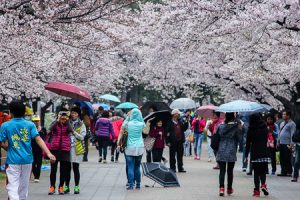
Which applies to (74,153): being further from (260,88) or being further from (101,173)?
(260,88)

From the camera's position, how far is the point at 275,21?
708 inches

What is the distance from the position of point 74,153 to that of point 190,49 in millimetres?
8049

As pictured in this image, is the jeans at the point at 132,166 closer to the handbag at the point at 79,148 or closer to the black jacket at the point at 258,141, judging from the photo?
the handbag at the point at 79,148

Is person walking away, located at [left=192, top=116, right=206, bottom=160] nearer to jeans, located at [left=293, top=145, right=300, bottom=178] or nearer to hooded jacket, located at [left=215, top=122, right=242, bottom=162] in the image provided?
jeans, located at [left=293, top=145, right=300, bottom=178]

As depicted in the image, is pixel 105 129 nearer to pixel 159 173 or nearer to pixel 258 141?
pixel 159 173

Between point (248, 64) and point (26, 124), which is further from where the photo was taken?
point (248, 64)

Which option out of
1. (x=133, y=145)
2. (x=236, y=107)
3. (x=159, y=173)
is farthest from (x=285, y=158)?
(x=133, y=145)

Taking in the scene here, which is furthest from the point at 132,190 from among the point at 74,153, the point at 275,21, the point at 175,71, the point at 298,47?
the point at 175,71

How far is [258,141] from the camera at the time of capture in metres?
15.9

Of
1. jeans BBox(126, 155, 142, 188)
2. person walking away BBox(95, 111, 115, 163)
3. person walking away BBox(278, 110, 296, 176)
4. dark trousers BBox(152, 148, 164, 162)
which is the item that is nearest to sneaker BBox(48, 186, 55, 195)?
jeans BBox(126, 155, 142, 188)

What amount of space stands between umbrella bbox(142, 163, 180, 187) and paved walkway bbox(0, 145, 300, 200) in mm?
205

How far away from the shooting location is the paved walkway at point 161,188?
609 inches

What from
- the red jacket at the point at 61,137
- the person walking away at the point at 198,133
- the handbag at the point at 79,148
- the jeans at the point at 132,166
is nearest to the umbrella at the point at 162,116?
the jeans at the point at 132,166

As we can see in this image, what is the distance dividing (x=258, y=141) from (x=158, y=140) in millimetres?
4755
